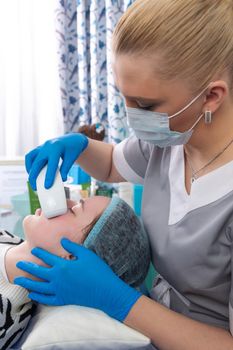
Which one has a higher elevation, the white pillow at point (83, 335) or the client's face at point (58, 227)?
the client's face at point (58, 227)

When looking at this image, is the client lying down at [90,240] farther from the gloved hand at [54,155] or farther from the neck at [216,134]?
the neck at [216,134]

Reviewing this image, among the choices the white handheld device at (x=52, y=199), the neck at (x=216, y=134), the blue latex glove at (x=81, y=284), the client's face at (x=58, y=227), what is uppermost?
the neck at (x=216, y=134)

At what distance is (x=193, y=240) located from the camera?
85 cm

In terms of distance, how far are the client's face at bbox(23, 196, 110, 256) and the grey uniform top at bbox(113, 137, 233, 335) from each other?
166 mm

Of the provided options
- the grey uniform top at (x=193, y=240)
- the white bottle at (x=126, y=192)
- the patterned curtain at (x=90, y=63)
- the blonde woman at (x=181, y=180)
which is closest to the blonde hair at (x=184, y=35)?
the blonde woman at (x=181, y=180)

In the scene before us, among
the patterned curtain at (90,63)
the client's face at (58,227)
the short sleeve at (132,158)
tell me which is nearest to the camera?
the client's face at (58,227)

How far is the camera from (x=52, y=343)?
75 centimetres

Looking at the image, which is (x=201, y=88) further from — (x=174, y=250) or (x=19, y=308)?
(x=19, y=308)

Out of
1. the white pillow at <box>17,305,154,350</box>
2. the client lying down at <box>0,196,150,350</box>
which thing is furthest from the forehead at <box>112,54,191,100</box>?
the white pillow at <box>17,305,154,350</box>

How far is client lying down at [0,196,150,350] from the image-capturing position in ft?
3.08

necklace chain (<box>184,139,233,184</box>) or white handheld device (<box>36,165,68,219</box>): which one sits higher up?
necklace chain (<box>184,139,233,184</box>)

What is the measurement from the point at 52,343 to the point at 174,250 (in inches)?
13.7

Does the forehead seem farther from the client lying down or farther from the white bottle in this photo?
the white bottle

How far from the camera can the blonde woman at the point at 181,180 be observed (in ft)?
2.51
